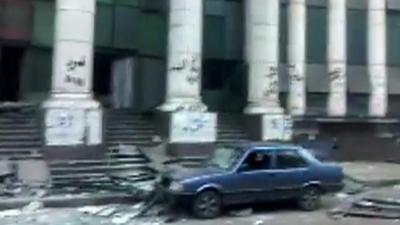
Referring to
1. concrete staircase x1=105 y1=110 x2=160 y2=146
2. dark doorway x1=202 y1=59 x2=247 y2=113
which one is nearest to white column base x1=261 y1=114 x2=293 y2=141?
dark doorway x1=202 y1=59 x2=247 y2=113

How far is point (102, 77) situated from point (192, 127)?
16.1 feet

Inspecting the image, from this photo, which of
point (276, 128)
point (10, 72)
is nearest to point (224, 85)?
point (276, 128)

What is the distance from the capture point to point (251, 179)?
44.3 feet

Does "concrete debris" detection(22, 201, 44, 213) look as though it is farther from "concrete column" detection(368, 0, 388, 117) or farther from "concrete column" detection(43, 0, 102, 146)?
"concrete column" detection(368, 0, 388, 117)

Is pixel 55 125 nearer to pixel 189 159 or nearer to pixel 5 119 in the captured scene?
pixel 5 119

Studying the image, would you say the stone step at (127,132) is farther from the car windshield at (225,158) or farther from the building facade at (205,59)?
the car windshield at (225,158)

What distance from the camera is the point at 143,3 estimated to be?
929 inches

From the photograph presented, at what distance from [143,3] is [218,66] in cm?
407

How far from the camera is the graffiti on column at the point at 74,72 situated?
17406 millimetres

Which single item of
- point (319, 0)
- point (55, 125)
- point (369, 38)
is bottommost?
point (55, 125)

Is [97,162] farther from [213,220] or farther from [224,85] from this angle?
[224,85]

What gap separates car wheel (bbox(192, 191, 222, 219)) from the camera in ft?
42.7

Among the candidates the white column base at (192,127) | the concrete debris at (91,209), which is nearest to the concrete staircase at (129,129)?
the white column base at (192,127)

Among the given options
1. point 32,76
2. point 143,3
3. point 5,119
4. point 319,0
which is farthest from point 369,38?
point 5,119
